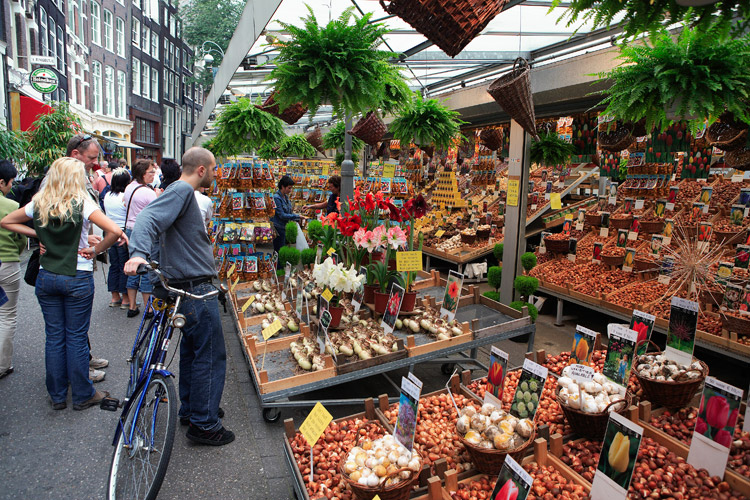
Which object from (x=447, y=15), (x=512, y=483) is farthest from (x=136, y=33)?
(x=512, y=483)

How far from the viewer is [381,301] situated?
11.9ft

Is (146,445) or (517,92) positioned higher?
(517,92)

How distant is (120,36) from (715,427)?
2765 centimetres

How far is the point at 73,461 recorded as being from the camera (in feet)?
8.85

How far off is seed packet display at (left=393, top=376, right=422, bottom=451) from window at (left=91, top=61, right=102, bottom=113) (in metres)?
23.2

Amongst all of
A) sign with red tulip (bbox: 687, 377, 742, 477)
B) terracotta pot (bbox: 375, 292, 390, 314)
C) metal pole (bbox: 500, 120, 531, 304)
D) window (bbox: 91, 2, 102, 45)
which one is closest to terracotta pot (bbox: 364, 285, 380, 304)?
terracotta pot (bbox: 375, 292, 390, 314)

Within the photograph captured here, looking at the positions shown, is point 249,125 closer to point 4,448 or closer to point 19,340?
point 19,340

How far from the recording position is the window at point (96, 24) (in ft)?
66.6

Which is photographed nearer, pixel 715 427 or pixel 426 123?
pixel 715 427

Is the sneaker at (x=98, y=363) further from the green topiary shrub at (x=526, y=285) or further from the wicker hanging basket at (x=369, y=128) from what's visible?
the green topiary shrub at (x=526, y=285)

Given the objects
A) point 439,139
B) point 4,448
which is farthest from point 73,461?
point 439,139

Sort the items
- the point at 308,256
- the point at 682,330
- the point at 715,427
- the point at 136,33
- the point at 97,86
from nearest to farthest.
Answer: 1. the point at 715,427
2. the point at 682,330
3. the point at 308,256
4. the point at 97,86
5. the point at 136,33

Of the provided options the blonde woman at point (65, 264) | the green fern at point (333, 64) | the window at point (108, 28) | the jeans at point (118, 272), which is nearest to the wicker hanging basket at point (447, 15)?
the green fern at point (333, 64)

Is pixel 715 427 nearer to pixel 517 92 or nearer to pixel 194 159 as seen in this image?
pixel 517 92
